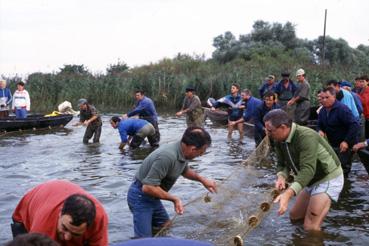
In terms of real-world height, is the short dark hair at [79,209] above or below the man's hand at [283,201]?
above

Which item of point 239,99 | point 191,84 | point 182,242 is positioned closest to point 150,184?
point 182,242

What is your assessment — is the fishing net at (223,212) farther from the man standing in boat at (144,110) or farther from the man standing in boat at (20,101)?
the man standing in boat at (20,101)

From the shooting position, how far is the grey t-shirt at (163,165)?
5.66 metres

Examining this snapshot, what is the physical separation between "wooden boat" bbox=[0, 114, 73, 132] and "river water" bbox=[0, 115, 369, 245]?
31cm

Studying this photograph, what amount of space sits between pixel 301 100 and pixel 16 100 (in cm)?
1041

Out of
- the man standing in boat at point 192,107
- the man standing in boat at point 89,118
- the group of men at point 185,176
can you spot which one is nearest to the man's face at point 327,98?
the group of men at point 185,176

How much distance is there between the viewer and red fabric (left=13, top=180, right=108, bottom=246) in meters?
3.68

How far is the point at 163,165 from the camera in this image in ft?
18.6

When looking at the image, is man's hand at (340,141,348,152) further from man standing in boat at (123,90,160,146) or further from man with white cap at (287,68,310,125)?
man standing in boat at (123,90,160,146)

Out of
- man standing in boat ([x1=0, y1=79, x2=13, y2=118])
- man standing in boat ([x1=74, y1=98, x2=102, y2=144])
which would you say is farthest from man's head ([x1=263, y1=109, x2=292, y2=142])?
man standing in boat ([x1=0, y1=79, x2=13, y2=118])

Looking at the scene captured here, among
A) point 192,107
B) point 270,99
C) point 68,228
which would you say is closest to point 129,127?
point 192,107

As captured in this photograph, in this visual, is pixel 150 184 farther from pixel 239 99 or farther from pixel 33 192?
pixel 239 99

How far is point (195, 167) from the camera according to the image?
12727 mm

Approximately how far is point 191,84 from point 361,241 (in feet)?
72.8
